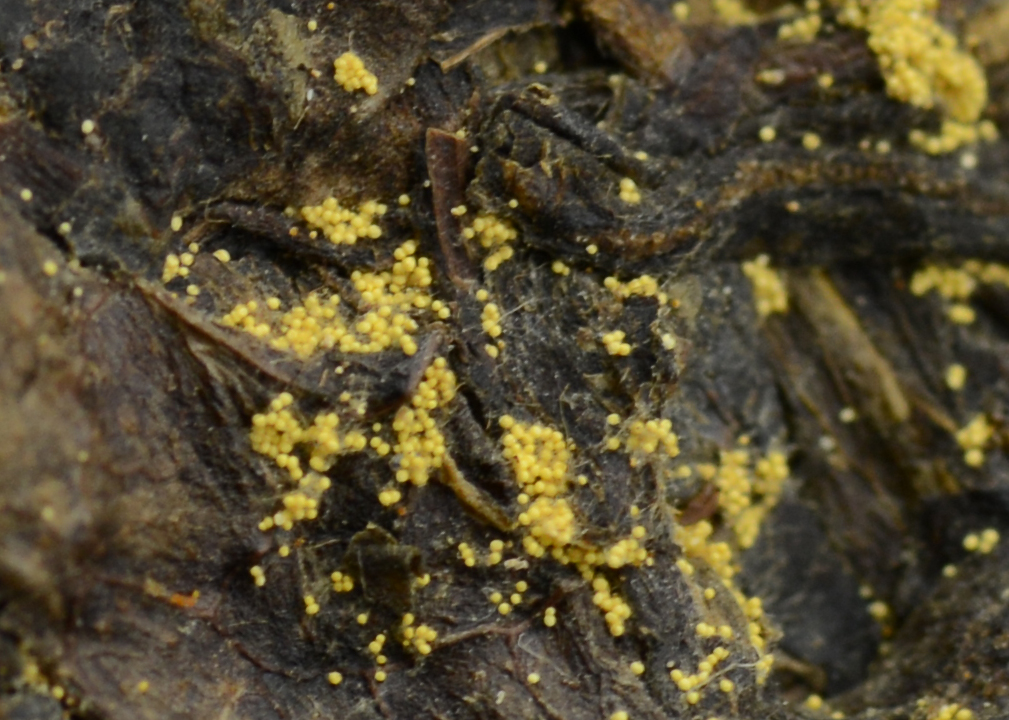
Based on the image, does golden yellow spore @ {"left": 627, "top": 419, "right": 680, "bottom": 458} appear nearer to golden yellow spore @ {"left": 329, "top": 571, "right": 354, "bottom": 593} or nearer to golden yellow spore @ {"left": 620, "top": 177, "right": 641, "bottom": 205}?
golden yellow spore @ {"left": 620, "top": 177, "right": 641, "bottom": 205}

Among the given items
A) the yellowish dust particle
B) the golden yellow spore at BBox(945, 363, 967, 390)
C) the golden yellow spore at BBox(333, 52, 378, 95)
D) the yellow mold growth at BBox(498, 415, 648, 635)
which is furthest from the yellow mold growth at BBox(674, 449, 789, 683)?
the golden yellow spore at BBox(333, 52, 378, 95)

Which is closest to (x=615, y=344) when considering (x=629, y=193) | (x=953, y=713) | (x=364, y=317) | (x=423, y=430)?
(x=629, y=193)

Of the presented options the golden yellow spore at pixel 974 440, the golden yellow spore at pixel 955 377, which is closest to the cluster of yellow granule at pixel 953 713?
the golden yellow spore at pixel 974 440

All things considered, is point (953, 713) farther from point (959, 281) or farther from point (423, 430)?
point (423, 430)

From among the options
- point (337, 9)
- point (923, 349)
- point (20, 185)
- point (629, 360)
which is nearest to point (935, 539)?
point (923, 349)

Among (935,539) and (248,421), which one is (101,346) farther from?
(935,539)

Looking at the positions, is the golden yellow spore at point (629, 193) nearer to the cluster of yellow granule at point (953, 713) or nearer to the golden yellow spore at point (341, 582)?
the golden yellow spore at point (341, 582)
